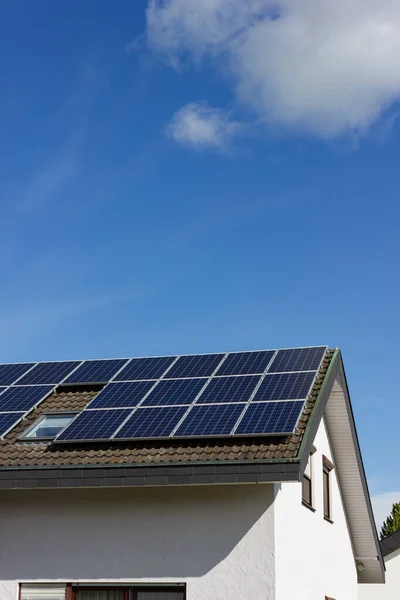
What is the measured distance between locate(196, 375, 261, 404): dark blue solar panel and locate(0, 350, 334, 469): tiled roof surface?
1.04 metres

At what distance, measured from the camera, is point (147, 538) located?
13531 millimetres

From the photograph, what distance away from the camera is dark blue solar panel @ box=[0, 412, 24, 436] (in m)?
15.3

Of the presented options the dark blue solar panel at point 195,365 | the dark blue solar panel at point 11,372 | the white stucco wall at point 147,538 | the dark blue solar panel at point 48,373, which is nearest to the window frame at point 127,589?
the white stucco wall at point 147,538

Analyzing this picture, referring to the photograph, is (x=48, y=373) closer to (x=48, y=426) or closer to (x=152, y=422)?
(x=48, y=426)

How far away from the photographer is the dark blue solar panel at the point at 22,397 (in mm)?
16281

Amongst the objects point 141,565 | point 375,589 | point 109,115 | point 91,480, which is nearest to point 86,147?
point 109,115

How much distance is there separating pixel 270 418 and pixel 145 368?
170 inches

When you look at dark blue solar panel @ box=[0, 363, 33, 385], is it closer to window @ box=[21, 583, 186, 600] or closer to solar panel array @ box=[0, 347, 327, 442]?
solar panel array @ box=[0, 347, 327, 442]

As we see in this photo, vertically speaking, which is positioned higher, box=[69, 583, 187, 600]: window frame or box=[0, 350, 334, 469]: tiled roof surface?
box=[0, 350, 334, 469]: tiled roof surface

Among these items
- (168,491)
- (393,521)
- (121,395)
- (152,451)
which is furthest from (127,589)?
(393,521)

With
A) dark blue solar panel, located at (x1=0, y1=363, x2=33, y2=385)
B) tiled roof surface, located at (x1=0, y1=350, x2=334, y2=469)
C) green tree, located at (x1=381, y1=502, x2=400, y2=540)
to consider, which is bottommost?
tiled roof surface, located at (x1=0, y1=350, x2=334, y2=469)

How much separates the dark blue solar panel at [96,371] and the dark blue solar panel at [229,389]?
267 centimetres

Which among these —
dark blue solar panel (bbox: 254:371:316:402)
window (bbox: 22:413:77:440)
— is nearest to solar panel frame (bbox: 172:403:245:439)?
dark blue solar panel (bbox: 254:371:316:402)

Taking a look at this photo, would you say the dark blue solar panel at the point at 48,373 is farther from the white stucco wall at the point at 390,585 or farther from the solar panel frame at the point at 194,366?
the white stucco wall at the point at 390,585
